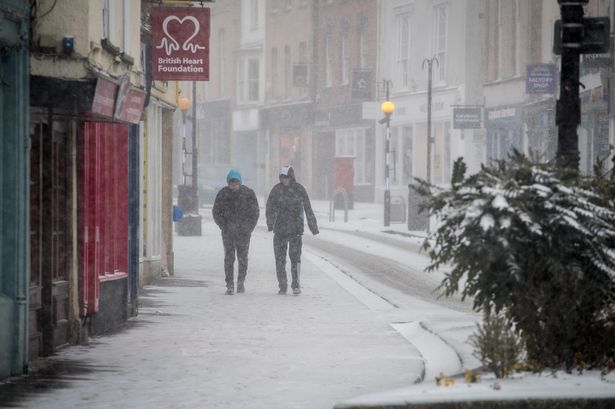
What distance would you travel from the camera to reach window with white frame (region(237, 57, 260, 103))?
7031cm

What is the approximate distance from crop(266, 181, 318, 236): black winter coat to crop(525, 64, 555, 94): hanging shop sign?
63.7 ft

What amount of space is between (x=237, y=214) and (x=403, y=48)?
118ft

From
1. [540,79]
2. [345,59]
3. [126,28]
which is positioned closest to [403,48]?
[345,59]

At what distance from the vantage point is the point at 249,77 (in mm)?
70438

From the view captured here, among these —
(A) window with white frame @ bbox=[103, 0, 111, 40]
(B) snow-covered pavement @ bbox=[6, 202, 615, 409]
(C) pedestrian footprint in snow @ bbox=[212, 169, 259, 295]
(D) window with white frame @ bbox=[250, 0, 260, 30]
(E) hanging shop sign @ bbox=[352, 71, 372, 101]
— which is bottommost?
(B) snow-covered pavement @ bbox=[6, 202, 615, 409]

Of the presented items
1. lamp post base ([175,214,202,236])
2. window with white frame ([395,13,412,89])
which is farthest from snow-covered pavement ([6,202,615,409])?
window with white frame ([395,13,412,89])

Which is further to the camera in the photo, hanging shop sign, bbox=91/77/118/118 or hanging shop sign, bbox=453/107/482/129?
hanging shop sign, bbox=453/107/482/129

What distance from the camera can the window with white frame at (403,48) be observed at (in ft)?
180

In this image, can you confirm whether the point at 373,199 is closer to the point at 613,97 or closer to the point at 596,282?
the point at 613,97

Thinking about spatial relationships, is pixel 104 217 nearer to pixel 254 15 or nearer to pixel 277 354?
pixel 277 354

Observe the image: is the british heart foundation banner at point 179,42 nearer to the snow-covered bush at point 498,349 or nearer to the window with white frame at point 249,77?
the snow-covered bush at point 498,349

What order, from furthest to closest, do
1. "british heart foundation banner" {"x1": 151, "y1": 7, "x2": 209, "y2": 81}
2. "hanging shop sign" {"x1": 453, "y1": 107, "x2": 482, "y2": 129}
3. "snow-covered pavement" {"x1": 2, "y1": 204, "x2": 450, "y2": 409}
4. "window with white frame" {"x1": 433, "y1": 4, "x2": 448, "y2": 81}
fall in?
1. "window with white frame" {"x1": 433, "y1": 4, "x2": 448, "y2": 81}
2. "hanging shop sign" {"x1": 453, "y1": 107, "x2": 482, "y2": 129}
3. "british heart foundation banner" {"x1": 151, "y1": 7, "x2": 209, "y2": 81}
4. "snow-covered pavement" {"x1": 2, "y1": 204, "x2": 450, "y2": 409}

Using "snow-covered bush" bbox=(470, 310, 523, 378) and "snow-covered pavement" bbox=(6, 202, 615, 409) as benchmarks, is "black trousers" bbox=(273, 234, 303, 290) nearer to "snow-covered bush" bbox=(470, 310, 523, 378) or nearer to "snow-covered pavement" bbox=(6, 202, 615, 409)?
"snow-covered pavement" bbox=(6, 202, 615, 409)

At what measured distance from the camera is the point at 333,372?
11.8m
